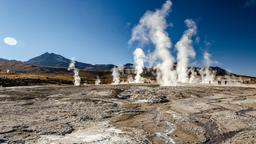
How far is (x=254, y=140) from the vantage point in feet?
57.6

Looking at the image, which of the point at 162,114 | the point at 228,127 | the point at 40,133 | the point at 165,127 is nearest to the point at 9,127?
the point at 40,133

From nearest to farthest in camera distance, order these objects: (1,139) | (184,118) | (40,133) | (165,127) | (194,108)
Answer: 1. (1,139)
2. (40,133)
3. (165,127)
4. (184,118)
5. (194,108)

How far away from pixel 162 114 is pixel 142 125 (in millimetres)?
5012

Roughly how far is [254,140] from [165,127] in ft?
17.7

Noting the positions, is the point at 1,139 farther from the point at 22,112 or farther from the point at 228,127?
the point at 228,127

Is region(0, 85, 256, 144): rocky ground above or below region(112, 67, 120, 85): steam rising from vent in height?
below

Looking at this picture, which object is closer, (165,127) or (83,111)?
(165,127)

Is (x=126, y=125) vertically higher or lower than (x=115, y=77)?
lower

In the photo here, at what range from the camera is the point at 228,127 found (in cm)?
2119

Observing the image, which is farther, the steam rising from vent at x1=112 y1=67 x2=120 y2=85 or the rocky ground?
the steam rising from vent at x1=112 y1=67 x2=120 y2=85

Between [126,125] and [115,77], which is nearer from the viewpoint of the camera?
[126,125]

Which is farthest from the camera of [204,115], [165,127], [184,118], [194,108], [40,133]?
[194,108]

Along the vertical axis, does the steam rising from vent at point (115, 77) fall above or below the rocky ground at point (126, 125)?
above

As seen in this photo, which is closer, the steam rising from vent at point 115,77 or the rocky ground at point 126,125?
the rocky ground at point 126,125
